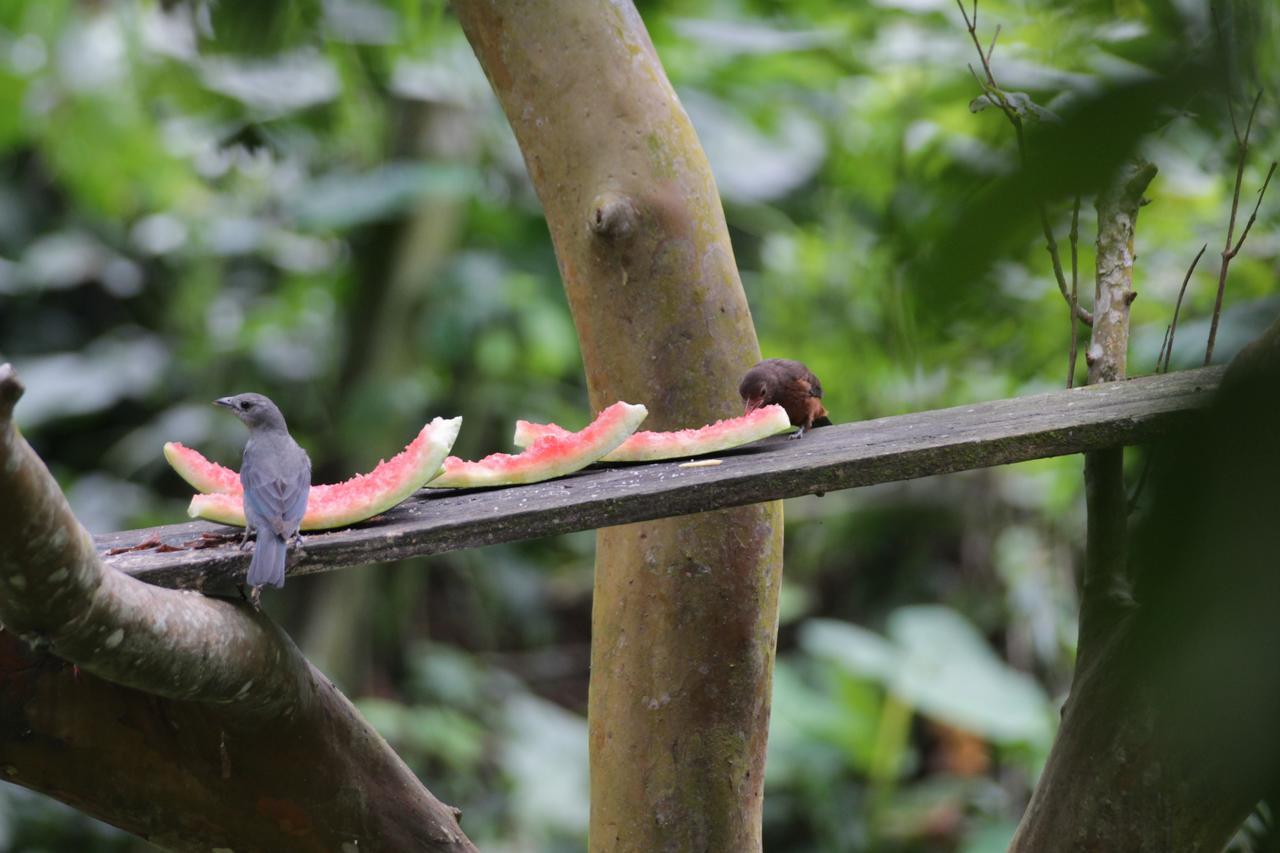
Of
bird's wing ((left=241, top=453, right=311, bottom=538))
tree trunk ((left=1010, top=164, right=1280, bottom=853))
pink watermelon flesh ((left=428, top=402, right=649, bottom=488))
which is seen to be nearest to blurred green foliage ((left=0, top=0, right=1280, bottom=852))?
tree trunk ((left=1010, top=164, right=1280, bottom=853))

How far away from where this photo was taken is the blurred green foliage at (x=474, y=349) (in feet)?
16.7

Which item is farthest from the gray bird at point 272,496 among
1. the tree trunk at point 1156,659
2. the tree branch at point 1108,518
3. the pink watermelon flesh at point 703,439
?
the tree branch at point 1108,518

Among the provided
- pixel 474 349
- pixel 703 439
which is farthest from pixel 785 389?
pixel 474 349

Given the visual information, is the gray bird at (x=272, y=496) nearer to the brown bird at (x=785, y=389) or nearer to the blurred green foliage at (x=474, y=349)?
the brown bird at (x=785, y=389)

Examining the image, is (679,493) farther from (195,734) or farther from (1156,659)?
(1156,659)

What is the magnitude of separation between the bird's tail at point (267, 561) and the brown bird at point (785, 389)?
2.68 ft

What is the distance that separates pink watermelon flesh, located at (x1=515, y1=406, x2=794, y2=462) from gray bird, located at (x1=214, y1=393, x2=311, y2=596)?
Result: 46 centimetres

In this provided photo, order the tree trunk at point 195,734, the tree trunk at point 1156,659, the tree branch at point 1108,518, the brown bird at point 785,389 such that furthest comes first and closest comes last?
the brown bird at point 785,389 → the tree branch at point 1108,518 → the tree trunk at point 195,734 → the tree trunk at point 1156,659

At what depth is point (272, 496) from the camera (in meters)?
1.65

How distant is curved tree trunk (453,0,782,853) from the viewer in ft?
6.92

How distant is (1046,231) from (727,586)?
162cm

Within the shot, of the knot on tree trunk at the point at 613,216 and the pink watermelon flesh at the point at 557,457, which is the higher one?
the knot on tree trunk at the point at 613,216

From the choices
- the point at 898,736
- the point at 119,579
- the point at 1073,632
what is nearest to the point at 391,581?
the point at 898,736

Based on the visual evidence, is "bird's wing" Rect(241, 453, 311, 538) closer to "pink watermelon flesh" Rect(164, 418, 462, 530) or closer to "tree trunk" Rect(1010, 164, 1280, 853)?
"pink watermelon flesh" Rect(164, 418, 462, 530)
